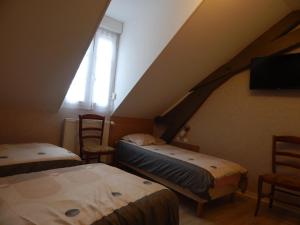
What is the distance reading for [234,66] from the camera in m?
3.58

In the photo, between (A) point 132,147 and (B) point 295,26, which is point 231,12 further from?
(A) point 132,147

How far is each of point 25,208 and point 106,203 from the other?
0.42 m

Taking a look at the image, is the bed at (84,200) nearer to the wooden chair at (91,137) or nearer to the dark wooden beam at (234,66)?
the wooden chair at (91,137)

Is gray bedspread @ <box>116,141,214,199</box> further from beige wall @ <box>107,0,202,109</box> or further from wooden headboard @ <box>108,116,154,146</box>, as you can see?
beige wall @ <box>107,0,202,109</box>

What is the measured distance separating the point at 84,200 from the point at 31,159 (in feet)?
3.34

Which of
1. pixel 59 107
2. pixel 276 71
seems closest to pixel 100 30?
pixel 59 107

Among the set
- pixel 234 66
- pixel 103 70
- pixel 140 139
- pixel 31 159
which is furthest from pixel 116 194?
pixel 234 66

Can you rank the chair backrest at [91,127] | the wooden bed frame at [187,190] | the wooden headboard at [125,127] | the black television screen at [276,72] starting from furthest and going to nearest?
the wooden headboard at [125,127], the chair backrest at [91,127], the black television screen at [276,72], the wooden bed frame at [187,190]

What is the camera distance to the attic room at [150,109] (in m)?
1.63

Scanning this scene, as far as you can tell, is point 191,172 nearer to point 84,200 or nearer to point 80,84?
point 84,200

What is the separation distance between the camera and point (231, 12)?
2781 millimetres

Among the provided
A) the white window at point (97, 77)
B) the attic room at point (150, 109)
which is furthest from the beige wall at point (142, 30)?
the white window at point (97, 77)

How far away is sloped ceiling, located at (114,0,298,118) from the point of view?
108 inches

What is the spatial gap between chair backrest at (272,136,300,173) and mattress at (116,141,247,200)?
18.2 inches
